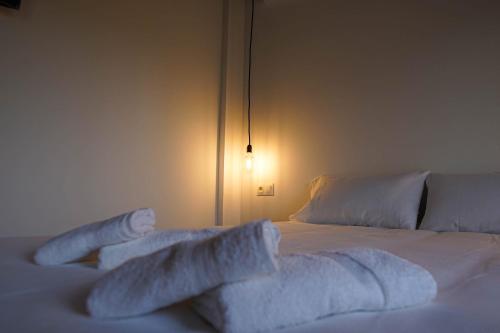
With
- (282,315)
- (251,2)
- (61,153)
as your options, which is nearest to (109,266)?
(282,315)

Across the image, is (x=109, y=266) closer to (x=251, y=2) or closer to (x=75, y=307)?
(x=75, y=307)

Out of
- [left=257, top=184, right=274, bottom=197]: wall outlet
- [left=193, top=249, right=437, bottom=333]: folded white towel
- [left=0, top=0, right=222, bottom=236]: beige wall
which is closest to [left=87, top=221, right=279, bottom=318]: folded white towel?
[left=193, top=249, right=437, bottom=333]: folded white towel

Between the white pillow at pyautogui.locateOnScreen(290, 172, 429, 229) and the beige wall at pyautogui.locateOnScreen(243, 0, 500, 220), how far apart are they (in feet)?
0.67

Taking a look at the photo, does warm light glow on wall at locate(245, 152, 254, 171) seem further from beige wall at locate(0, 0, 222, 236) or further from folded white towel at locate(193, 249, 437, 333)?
folded white towel at locate(193, 249, 437, 333)

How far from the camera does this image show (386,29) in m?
2.42

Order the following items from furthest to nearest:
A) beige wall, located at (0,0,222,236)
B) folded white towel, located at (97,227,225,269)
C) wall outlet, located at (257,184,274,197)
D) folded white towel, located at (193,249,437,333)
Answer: wall outlet, located at (257,184,274,197) < beige wall, located at (0,0,222,236) < folded white towel, located at (97,227,225,269) < folded white towel, located at (193,249,437,333)

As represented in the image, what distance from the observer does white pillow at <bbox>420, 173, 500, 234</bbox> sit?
175cm

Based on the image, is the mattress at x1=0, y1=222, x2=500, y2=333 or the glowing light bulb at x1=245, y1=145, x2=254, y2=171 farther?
the glowing light bulb at x1=245, y1=145, x2=254, y2=171

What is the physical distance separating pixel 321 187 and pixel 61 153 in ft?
4.90

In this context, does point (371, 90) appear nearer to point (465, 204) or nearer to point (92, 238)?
point (465, 204)

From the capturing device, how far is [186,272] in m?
0.56

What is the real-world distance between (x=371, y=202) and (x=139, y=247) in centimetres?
145

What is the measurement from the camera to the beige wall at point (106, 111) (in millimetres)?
2000

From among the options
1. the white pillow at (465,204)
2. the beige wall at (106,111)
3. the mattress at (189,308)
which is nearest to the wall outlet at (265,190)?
the beige wall at (106,111)
